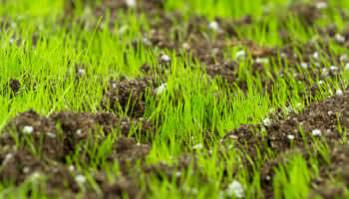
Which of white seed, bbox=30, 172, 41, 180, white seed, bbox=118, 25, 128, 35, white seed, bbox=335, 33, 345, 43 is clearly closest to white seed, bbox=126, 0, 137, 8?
white seed, bbox=118, 25, 128, 35

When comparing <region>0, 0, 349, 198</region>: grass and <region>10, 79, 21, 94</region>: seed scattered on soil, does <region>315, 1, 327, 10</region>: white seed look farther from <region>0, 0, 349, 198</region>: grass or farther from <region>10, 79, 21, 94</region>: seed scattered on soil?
<region>10, 79, 21, 94</region>: seed scattered on soil

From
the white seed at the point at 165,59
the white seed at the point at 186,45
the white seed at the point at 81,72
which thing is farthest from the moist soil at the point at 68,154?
the white seed at the point at 186,45

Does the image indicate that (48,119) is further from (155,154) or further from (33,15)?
(33,15)

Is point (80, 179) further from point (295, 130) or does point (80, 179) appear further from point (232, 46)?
point (232, 46)

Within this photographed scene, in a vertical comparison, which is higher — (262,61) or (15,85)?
(15,85)

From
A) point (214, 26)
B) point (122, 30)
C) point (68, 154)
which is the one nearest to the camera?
point (68, 154)

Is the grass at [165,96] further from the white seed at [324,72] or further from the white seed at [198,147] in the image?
the white seed at [324,72]

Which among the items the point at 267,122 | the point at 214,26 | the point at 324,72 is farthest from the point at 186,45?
the point at 267,122
